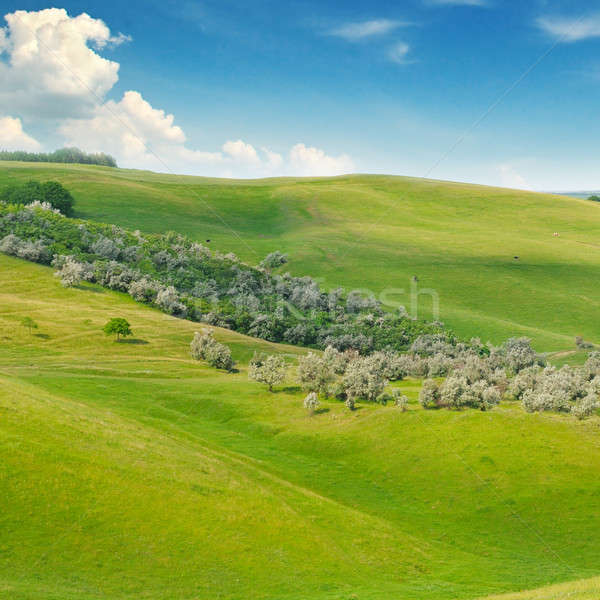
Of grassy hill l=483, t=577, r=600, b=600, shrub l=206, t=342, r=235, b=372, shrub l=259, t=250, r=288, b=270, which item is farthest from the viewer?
shrub l=259, t=250, r=288, b=270

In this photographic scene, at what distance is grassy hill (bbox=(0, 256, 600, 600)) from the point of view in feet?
68.5

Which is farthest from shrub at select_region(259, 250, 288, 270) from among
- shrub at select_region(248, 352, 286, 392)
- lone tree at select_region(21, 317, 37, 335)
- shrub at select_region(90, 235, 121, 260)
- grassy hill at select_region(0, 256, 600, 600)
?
grassy hill at select_region(0, 256, 600, 600)

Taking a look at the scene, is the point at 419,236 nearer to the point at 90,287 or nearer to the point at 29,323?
the point at 90,287

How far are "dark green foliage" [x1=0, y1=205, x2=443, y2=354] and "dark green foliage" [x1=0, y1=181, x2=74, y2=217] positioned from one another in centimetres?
3048

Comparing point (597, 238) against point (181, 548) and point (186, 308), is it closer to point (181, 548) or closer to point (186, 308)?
point (186, 308)

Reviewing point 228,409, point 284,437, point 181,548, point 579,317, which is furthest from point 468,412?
point 579,317

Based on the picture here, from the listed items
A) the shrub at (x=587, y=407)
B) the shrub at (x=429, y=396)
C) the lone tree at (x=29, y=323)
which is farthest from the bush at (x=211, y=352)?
the shrub at (x=587, y=407)

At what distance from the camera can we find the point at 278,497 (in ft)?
97.1

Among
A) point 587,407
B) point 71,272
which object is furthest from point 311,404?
point 71,272

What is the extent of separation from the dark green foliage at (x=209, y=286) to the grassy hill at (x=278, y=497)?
3475 centimetres

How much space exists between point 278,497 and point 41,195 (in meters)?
134

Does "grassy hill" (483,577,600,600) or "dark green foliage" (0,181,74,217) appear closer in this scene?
"grassy hill" (483,577,600,600)

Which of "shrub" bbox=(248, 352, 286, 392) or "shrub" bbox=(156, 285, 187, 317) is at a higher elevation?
"shrub" bbox=(156, 285, 187, 317)

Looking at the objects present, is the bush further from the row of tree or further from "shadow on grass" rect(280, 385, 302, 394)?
"shadow on grass" rect(280, 385, 302, 394)
